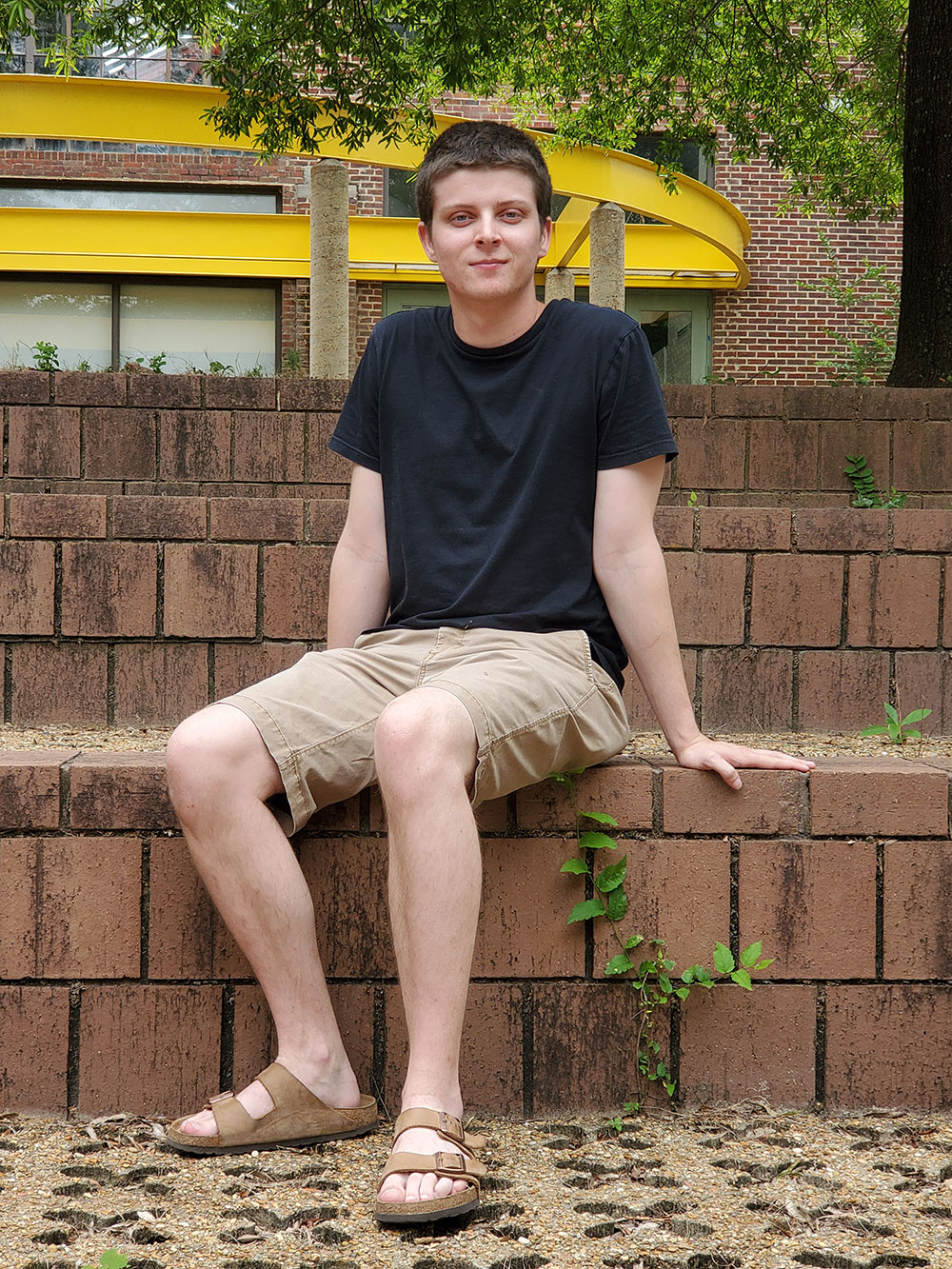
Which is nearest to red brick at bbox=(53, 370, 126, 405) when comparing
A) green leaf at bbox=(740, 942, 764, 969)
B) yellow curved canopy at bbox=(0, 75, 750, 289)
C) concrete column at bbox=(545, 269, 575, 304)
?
green leaf at bbox=(740, 942, 764, 969)

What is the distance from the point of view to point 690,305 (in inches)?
521

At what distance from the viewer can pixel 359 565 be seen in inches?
87.0

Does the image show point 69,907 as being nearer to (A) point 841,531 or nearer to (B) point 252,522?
(B) point 252,522

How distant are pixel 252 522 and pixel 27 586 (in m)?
0.56

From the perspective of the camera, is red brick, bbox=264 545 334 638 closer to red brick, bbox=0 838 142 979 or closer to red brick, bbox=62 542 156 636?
red brick, bbox=62 542 156 636

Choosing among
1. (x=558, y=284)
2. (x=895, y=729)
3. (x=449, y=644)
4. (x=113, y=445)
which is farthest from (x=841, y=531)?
(x=558, y=284)

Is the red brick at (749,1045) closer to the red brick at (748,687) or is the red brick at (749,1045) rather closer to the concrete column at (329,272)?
the red brick at (748,687)

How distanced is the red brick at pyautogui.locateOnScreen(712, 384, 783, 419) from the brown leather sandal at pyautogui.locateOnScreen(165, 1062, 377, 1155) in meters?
3.32

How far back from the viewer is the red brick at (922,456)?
4.45 m

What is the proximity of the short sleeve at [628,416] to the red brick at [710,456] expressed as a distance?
235 cm

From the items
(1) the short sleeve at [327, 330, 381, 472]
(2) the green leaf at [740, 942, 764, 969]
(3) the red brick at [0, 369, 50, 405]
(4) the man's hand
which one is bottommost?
(2) the green leaf at [740, 942, 764, 969]

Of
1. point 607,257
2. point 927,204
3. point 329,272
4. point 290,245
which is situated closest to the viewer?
point 927,204

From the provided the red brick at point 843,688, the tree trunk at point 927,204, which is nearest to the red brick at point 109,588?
the red brick at point 843,688

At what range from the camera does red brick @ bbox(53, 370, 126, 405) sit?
4379mm
